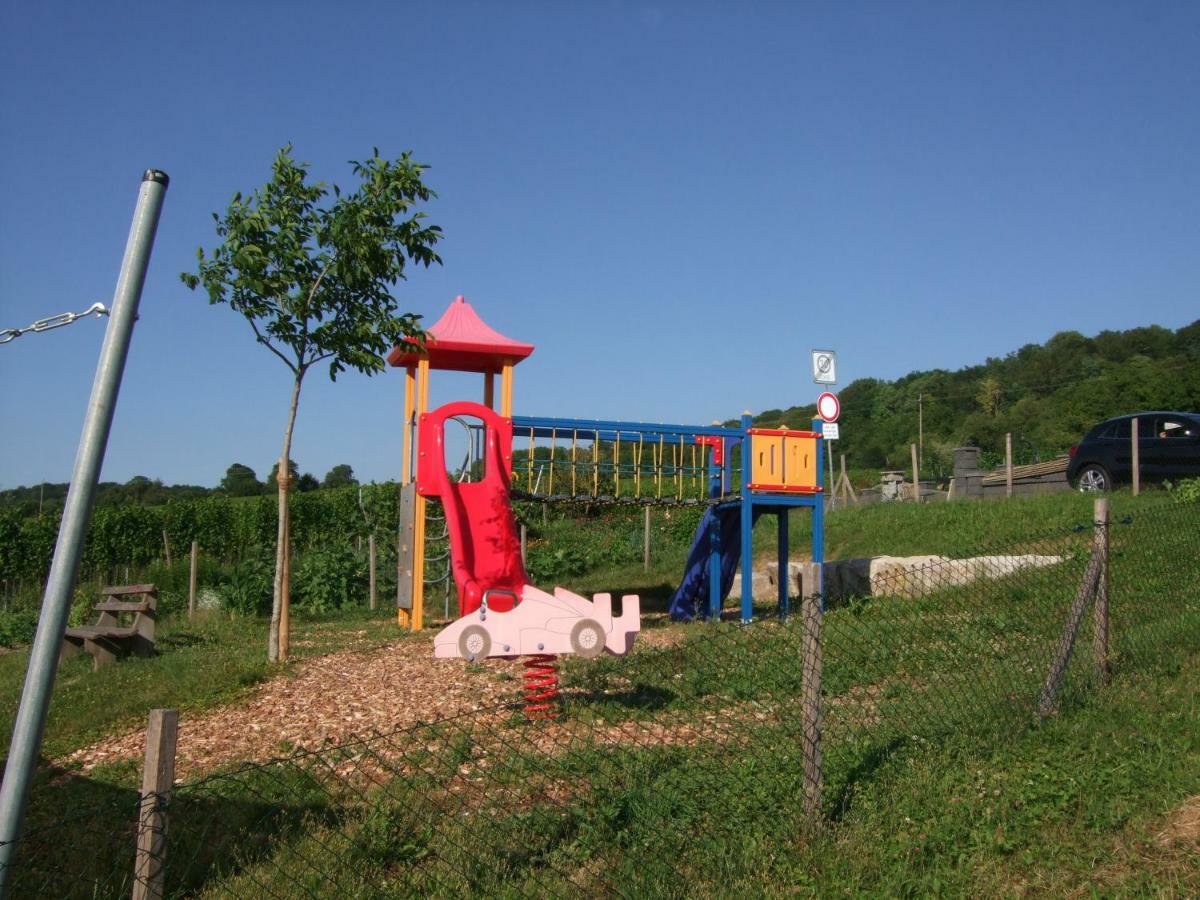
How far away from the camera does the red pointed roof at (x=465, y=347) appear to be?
1233 cm

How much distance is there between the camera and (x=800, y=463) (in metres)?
12.3

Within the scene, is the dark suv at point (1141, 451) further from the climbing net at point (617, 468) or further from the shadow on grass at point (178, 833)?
the shadow on grass at point (178, 833)

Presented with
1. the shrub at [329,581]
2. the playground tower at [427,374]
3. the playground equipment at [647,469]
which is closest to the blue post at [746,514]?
the playground equipment at [647,469]

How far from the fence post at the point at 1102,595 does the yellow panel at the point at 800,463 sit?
6.00 m

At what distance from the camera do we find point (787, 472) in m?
12.2

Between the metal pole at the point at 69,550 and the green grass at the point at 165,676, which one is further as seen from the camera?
the green grass at the point at 165,676

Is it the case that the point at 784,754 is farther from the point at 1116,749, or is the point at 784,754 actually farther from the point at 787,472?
the point at 787,472

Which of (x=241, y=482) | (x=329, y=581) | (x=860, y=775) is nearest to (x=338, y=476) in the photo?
(x=241, y=482)

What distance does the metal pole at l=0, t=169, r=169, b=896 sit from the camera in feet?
7.95

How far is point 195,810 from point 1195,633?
6.59m

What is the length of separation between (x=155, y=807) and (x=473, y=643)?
3.57 meters

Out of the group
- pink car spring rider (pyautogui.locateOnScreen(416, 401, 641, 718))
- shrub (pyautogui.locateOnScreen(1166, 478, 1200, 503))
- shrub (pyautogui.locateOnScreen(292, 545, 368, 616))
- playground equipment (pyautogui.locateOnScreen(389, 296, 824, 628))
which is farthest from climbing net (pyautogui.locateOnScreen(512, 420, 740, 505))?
shrub (pyautogui.locateOnScreen(1166, 478, 1200, 503))

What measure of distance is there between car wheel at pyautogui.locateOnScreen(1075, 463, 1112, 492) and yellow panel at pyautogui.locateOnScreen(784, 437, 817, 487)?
8538 millimetres

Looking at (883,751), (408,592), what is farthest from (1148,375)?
(883,751)
